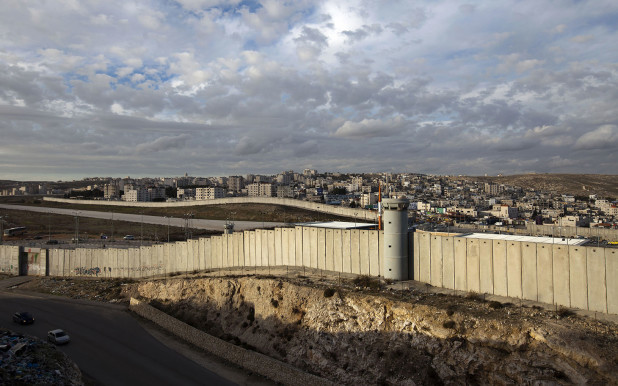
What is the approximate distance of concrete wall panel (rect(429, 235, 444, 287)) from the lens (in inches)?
963

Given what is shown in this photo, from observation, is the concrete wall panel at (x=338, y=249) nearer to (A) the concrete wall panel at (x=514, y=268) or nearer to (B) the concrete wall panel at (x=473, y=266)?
(B) the concrete wall panel at (x=473, y=266)

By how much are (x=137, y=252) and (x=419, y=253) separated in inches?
1439

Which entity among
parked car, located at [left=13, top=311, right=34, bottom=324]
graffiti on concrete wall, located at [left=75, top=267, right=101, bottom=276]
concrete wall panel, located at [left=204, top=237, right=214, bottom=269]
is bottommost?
parked car, located at [left=13, top=311, right=34, bottom=324]

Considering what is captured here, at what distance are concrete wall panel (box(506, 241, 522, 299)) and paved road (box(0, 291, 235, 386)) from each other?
17.5 metres

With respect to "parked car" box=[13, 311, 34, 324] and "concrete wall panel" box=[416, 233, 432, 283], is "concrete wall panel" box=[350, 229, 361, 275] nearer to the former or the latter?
"concrete wall panel" box=[416, 233, 432, 283]

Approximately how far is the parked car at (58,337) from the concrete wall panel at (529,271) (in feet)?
103

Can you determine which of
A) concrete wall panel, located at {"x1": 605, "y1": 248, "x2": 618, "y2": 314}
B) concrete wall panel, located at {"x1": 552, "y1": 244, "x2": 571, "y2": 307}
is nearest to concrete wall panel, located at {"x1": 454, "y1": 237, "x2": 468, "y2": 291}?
concrete wall panel, located at {"x1": 552, "y1": 244, "x2": 571, "y2": 307}

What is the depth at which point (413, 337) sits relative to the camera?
19531 mm

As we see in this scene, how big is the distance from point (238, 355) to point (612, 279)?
2131 centimetres

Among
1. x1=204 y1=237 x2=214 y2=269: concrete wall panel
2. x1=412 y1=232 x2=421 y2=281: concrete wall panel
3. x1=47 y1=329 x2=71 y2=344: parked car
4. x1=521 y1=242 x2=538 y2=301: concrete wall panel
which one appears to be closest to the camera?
x1=521 y1=242 x2=538 y2=301: concrete wall panel

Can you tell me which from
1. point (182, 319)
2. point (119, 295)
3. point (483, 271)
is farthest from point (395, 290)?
point (119, 295)

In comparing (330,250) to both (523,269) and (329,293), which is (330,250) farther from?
(523,269)

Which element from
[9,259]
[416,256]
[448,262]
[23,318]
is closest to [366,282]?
[416,256]

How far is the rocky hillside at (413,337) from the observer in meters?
15.8
